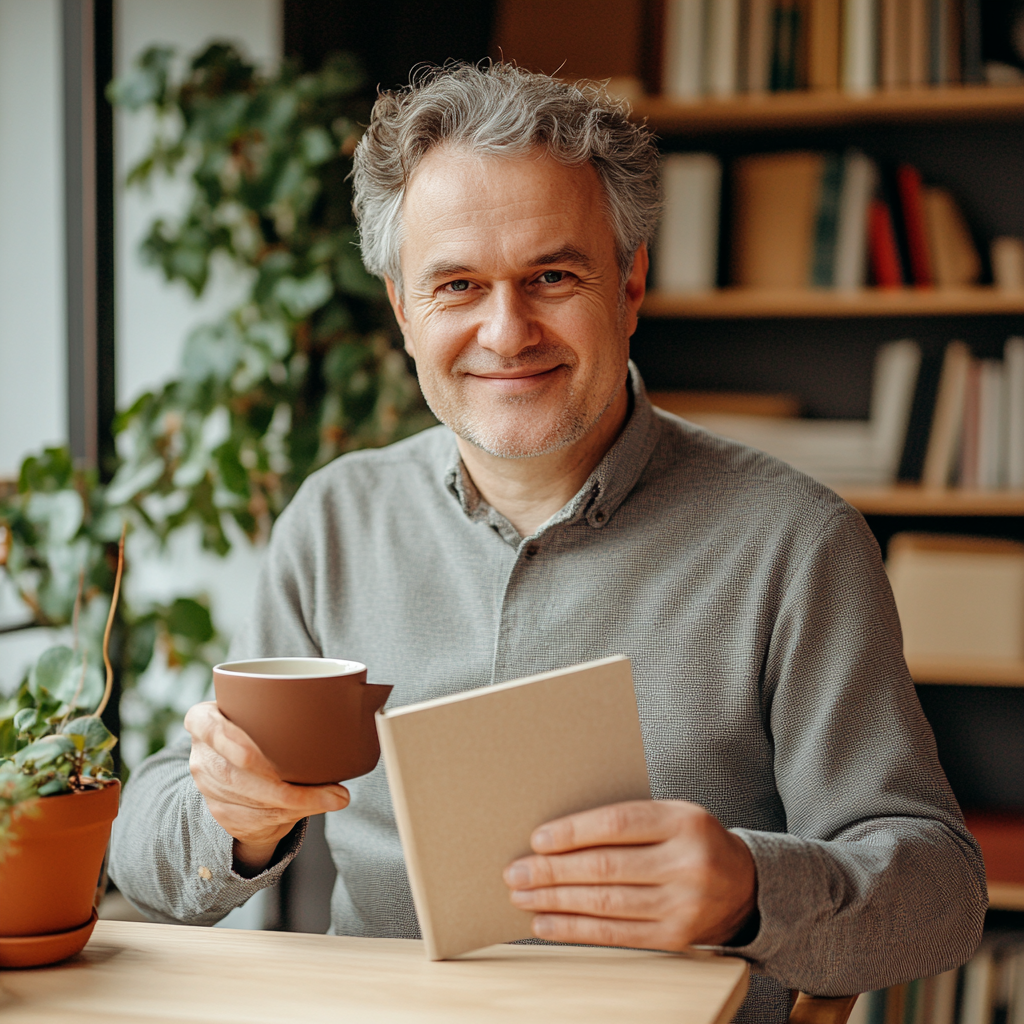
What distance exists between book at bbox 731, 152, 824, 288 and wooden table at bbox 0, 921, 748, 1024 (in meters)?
1.99

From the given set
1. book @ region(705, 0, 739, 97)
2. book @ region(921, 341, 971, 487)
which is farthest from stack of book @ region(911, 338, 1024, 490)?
book @ region(705, 0, 739, 97)

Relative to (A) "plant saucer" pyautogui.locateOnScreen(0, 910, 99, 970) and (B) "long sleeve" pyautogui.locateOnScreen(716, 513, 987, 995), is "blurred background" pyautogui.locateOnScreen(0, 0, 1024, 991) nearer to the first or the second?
(A) "plant saucer" pyautogui.locateOnScreen(0, 910, 99, 970)

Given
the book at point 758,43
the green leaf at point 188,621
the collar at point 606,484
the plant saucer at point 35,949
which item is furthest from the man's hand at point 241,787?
the book at point 758,43

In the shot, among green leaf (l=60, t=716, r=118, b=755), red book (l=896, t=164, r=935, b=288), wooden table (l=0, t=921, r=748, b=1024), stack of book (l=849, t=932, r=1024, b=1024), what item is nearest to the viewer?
wooden table (l=0, t=921, r=748, b=1024)

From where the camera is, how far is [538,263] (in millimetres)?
1066

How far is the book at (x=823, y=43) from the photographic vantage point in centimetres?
240

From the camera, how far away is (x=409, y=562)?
3.99ft

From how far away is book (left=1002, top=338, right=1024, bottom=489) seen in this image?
2.35 meters

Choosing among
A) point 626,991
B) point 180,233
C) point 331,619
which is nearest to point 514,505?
point 331,619

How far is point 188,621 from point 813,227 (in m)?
1.57

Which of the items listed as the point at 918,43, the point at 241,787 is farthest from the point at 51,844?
the point at 918,43

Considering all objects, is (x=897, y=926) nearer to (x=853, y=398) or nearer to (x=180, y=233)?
(x=180, y=233)

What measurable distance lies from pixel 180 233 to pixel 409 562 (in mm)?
1074

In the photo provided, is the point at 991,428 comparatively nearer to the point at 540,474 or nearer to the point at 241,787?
the point at 540,474
